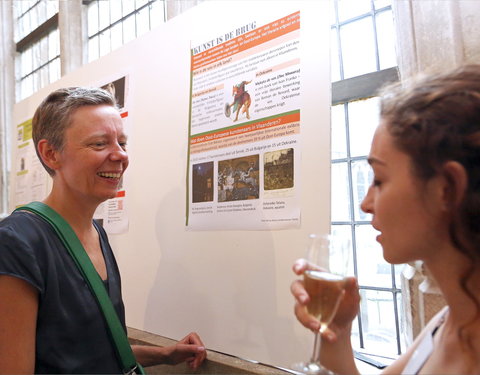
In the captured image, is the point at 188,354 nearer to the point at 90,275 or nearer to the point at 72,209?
the point at 90,275

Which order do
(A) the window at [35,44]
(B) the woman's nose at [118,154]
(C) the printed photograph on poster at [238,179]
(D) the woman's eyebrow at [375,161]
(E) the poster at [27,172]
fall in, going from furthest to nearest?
(A) the window at [35,44], (E) the poster at [27,172], (C) the printed photograph on poster at [238,179], (B) the woman's nose at [118,154], (D) the woman's eyebrow at [375,161]

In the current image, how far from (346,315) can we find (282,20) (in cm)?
131

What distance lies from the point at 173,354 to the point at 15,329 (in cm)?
79

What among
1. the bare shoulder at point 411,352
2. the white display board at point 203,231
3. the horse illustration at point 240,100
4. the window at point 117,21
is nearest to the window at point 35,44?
the window at point 117,21

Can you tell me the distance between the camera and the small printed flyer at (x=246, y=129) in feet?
5.97

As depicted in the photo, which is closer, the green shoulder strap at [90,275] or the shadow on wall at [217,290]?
the green shoulder strap at [90,275]

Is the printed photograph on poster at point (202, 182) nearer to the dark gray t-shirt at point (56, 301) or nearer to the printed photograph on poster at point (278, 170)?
the printed photograph on poster at point (278, 170)

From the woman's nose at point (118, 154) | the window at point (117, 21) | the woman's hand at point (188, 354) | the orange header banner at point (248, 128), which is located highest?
the window at point (117, 21)

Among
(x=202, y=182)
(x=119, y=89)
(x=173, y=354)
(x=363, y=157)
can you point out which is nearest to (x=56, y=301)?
(x=173, y=354)

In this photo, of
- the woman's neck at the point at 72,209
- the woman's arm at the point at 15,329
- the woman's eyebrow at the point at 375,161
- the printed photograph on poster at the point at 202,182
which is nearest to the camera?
the woman's eyebrow at the point at 375,161

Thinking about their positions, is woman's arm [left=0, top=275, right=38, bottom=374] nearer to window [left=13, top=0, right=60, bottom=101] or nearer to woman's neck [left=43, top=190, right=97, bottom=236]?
woman's neck [left=43, top=190, right=97, bottom=236]

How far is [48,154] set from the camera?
1676mm

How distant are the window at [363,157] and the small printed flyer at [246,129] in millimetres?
774

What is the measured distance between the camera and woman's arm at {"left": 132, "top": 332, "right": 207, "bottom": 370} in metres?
1.88
